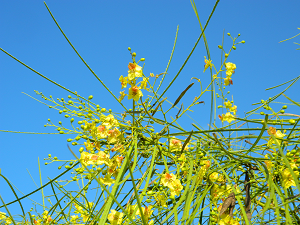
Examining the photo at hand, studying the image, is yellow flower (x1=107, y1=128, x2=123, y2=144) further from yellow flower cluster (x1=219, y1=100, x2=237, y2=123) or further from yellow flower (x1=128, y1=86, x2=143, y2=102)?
yellow flower cluster (x1=219, y1=100, x2=237, y2=123)

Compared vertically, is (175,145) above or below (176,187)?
above

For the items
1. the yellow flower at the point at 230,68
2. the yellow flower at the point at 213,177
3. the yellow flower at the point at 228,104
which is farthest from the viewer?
the yellow flower at the point at 228,104

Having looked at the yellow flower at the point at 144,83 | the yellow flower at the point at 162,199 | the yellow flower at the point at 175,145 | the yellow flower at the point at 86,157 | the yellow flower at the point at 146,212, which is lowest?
the yellow flower at the point at 146,212

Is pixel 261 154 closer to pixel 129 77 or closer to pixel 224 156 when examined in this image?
pixel 224 156

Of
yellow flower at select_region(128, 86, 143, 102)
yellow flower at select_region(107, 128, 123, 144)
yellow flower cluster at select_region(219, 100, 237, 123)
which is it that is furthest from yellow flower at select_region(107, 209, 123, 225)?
yellow flower cluster at select_region(219, 100, 237, 123)

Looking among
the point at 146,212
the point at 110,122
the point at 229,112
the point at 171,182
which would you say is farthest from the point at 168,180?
the point at 229,112

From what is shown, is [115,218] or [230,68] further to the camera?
[230,68]

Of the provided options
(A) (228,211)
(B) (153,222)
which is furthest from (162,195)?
(A) (228,211)

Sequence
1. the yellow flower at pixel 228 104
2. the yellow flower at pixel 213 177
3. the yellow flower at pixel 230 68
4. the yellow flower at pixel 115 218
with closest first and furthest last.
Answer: the yellow flower at pixel 115 218
the yellow flower at pixel 213 177
the yellow flower at pixel 230 68
the yellow flower at pixel 228 104

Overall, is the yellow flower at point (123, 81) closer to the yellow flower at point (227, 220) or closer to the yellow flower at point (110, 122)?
the yellow flower at point (110, 122)

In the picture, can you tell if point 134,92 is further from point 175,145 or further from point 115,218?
point 115,218

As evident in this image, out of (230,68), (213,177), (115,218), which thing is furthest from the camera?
(230,68)

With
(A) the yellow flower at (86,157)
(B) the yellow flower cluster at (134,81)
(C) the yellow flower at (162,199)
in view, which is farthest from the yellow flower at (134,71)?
(C) the yellow flower at (162,199)

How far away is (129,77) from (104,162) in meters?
0.25
